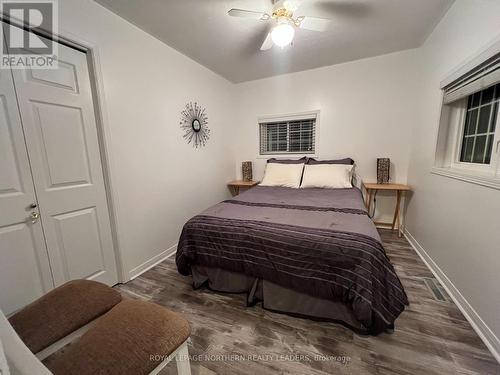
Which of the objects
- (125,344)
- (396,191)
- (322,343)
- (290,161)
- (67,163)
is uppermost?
(67,163)

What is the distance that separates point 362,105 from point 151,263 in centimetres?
346

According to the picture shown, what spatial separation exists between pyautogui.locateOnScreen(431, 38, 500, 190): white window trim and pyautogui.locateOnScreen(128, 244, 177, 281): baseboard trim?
9.39ft

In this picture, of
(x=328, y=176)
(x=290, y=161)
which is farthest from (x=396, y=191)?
(x=290, y=161)

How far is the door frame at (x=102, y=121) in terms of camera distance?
5.00 ft

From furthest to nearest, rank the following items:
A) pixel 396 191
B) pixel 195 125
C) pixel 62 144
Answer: pixel 396 191
pixel 195 125
pixel 62 144

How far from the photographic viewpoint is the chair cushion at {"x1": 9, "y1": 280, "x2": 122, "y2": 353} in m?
0.86

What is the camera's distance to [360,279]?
4.18ft

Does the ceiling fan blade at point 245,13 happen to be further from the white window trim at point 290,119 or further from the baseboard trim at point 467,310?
the baseboard trim at point 467,310

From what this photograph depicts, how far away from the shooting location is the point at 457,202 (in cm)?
165

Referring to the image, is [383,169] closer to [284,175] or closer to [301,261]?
[284,175]

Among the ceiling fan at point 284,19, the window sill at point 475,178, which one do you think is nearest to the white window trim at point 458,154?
the window sill at point 475,178

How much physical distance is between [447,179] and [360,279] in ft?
4.44

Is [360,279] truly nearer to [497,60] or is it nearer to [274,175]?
[497,60]

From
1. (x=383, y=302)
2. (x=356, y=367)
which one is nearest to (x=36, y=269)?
(x=356, y=367)
